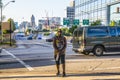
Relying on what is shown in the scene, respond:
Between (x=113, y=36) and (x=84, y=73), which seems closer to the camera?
(x=84, y=73)

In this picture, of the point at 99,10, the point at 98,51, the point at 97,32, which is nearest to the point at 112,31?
the point at 97,32

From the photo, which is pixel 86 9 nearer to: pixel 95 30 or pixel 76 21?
pixel 76 21

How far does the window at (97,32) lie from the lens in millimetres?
25438

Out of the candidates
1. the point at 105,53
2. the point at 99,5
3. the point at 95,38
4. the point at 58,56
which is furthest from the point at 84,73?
the point at 99,5

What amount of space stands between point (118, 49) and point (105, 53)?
1889 millimetres

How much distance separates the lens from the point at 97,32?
25.5 metres

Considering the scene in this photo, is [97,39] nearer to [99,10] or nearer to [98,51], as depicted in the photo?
[98,51]

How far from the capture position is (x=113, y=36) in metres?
26.0

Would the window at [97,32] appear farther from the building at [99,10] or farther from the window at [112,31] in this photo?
the building at [99,10]

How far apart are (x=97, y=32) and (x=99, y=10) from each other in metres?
89.8

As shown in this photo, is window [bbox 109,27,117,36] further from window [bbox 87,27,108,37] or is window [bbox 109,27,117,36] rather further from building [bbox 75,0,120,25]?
building [bbox 75,0,120,25]

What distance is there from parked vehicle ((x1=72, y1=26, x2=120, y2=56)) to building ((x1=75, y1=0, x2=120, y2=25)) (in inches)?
2720

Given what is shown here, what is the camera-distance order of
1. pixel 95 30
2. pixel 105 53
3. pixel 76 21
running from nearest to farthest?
pixel 95 30 → pixel 105 53 → pixel 76 21

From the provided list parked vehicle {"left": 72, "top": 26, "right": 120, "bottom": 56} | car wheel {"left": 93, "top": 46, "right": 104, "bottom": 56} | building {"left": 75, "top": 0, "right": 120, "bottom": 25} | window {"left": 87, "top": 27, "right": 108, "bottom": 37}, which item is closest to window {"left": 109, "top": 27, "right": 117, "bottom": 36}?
parked vehicle {"left": 72, "top": 26, "right": 120, "bottom": 56}
